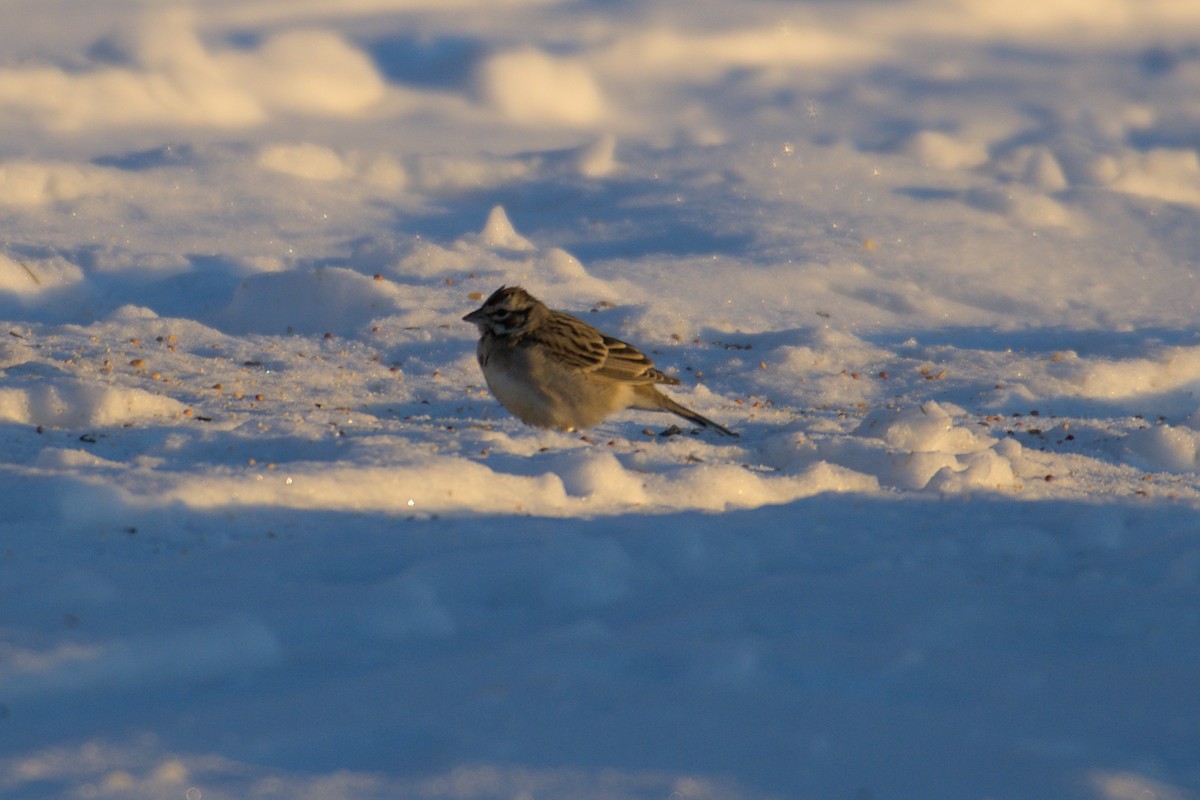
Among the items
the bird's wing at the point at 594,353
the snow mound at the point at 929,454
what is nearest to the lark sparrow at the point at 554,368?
the bird's wing at the point at 594,353

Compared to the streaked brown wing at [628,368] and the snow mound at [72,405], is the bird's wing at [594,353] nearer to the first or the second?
the streaked brown wing at [628,368]

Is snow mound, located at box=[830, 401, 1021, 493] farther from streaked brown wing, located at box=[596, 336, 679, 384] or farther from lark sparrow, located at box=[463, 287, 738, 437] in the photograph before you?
streaked brown wing, located at box=[596, 336, 679, 384]

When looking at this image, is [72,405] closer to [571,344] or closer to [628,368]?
[571,344]

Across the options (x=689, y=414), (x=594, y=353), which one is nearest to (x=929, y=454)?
(x=689, y=414)

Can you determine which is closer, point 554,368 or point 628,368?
point 554,368

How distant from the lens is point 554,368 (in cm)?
695

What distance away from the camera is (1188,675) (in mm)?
3674

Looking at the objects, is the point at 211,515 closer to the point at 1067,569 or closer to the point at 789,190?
the point at 1067,569

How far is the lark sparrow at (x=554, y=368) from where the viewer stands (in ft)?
22.9

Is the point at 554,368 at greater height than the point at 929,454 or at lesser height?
greater

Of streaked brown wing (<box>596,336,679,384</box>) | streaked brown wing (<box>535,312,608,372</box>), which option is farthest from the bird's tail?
streaked brown wing (<box>535,312,608,372</box>)

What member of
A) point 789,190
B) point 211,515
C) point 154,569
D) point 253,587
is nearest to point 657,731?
point 253,587

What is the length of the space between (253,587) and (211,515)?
2.24ft

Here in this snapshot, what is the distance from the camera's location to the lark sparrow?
22.9 ft
